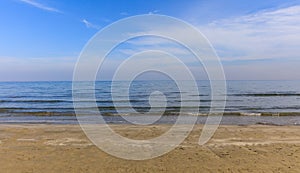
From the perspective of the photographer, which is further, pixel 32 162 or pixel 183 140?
pixel 183 140

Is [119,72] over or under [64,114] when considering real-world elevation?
over

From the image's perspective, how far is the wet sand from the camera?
6.07 m

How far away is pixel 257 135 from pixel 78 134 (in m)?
6.67

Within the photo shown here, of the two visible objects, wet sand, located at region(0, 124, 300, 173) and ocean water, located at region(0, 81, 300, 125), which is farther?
ocean water, located at region(0, 81, 300, 125)

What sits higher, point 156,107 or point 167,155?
point 156,107

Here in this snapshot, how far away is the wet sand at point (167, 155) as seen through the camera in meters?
6.07

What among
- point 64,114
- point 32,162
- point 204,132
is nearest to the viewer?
point 32,162

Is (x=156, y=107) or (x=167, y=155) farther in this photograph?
(x=156, y=107)

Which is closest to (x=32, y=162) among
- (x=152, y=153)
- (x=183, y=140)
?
(x=152, y=153)

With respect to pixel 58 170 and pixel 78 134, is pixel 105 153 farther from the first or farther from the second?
pixel 78 134

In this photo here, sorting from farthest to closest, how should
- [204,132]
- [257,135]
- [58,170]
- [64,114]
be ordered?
[64,114] → [204,132] → [257,135] → [58,170]

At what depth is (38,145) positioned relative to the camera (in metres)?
8.23

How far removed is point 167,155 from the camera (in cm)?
711

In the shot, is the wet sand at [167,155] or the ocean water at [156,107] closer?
the wet sand at [167,155]
